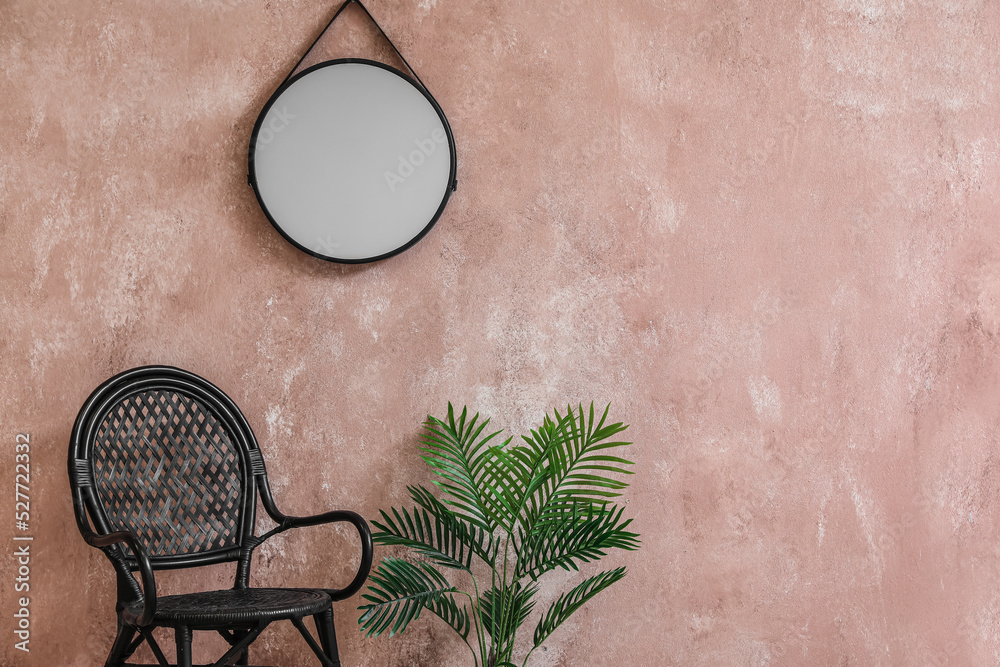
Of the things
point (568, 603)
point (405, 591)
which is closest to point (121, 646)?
point (405, 591)

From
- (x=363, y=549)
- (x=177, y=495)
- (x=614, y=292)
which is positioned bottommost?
(x=363, y=549)

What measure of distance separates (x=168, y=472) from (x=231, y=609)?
55 centimetres

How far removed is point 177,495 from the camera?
73.0 inches

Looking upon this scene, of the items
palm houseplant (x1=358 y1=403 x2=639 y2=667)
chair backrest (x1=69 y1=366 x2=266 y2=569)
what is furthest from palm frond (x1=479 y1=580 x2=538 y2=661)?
chair backrest (x1=69 y1=366 x2=266 y2=569)

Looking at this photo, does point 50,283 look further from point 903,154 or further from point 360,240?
point 903,154

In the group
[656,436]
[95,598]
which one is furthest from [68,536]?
[656,436]

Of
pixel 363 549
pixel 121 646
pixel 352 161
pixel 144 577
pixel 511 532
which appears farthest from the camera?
pixel 352 161

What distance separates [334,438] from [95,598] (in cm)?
79

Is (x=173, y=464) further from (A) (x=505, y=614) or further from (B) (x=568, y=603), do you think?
(B) (x=568, y=603)

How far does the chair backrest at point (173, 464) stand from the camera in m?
1.69

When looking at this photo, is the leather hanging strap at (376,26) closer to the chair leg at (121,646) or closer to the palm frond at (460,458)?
the palm frond at (460,458)

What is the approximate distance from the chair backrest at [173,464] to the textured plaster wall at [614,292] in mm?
169

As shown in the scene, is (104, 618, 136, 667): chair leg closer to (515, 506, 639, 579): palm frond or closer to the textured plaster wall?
the textured plaster wall

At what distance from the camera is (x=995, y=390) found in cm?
222
